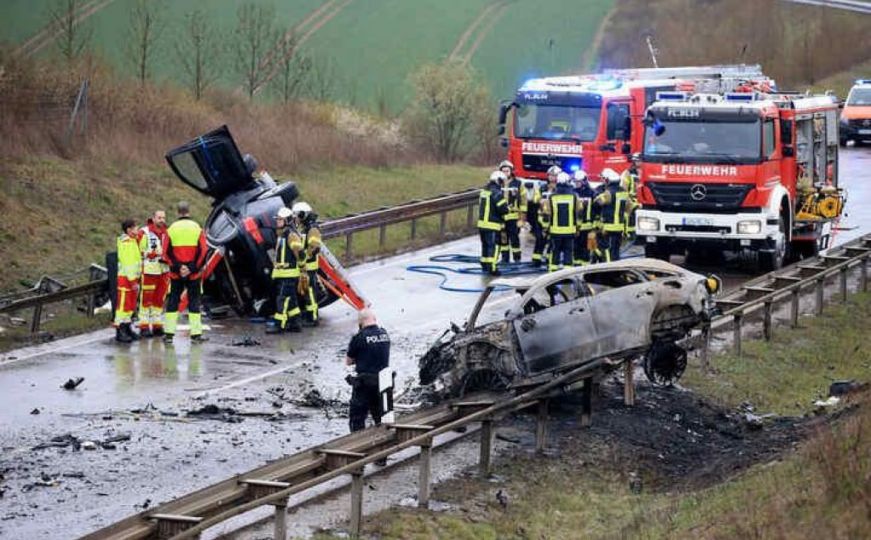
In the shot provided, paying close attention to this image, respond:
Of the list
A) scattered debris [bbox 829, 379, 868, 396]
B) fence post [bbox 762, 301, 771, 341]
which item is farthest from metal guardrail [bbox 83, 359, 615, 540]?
fence post [bbox 762, 301, 771, 341]

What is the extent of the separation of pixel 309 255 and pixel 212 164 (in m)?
1.98

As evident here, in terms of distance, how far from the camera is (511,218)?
24.5 metres

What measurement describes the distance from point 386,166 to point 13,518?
80.7ft

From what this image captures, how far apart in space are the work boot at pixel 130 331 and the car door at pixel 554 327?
6.08 m

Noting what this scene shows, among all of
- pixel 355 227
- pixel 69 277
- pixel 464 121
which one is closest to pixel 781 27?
pixel 464 121

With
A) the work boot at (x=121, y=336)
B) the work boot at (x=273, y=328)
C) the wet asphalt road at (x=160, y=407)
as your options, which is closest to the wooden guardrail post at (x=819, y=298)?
the wet asphalt road at (x=160, y=407)

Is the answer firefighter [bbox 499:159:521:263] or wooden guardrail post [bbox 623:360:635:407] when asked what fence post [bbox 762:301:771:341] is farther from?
firefighter [bbox 499:159:521:263]

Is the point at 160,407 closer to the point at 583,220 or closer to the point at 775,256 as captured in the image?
the point at 583,220

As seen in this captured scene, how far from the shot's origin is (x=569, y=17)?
70.9m

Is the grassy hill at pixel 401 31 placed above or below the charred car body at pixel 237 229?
above

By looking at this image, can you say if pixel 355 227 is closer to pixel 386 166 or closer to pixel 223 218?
pixel 223 218

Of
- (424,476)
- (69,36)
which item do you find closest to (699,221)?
(424,476)

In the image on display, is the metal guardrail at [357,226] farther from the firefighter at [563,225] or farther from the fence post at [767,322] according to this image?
the fence post at [767,322]

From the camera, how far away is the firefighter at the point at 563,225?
74.1 feet
